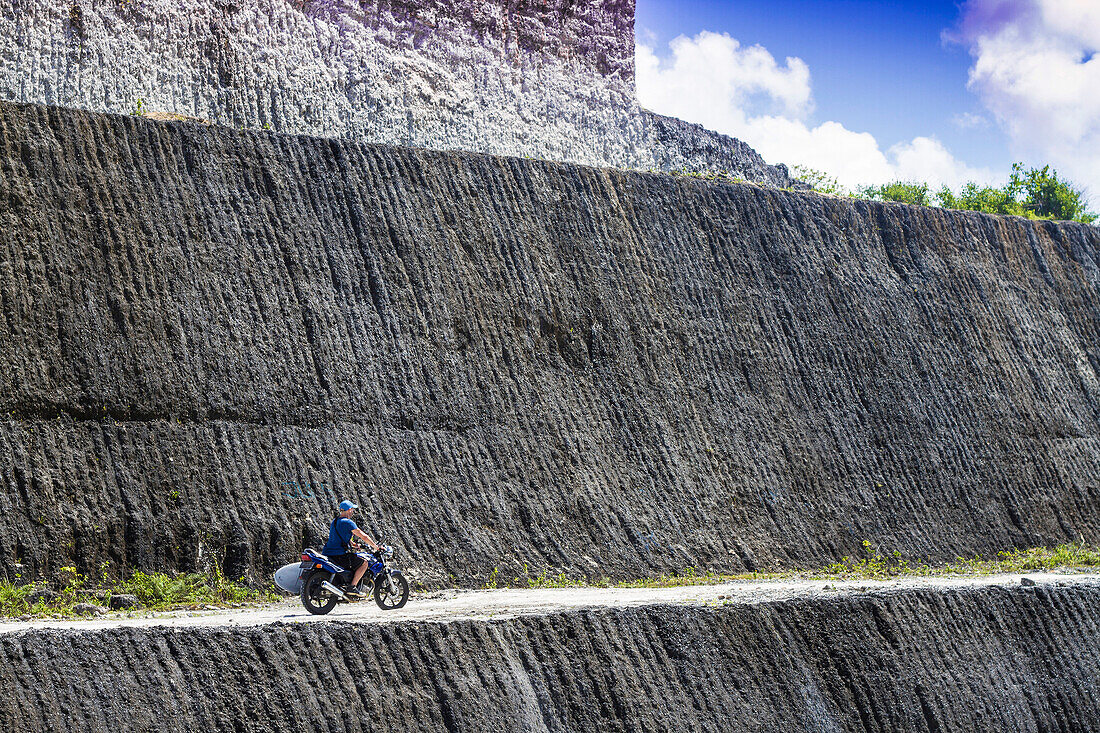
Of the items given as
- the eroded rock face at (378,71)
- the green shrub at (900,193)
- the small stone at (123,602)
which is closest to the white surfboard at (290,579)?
the small stone at (123,602)

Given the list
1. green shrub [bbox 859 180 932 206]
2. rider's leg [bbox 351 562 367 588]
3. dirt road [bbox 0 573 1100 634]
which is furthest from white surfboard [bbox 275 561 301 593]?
green shrub [bbox 859 180 932 206]

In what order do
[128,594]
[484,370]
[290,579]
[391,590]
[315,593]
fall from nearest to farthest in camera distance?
[315,593]
[290,579]
[391,590]
[128,594]
[484,370]

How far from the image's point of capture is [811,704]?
10.3 m

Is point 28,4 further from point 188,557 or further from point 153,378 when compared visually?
point 188,557

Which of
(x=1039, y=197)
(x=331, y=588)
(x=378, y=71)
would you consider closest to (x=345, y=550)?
(x=331, y=588)

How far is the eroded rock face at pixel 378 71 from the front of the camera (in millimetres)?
15711

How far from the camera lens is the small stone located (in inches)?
412

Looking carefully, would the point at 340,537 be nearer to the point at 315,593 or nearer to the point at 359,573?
the point at 359,573

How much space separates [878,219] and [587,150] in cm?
642

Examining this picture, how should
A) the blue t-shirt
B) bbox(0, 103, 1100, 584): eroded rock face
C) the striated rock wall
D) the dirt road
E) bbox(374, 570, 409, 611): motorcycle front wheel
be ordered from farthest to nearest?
bbox(0, 103, 1100, 584): eroded rock face
bbox(374, 570, 409, 611): motorcycle front wheel
the blue t-shirt
the dirt road
the striated rock wall

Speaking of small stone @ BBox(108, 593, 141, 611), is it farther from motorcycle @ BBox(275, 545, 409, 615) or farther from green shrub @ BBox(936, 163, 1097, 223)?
green shrub @ BBox(936, 163, 1097, 223)

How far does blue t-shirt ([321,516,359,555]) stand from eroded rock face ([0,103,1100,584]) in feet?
7.84

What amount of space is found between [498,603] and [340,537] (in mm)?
1975

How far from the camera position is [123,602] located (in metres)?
10.5
